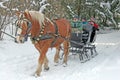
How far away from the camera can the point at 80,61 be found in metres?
9.70

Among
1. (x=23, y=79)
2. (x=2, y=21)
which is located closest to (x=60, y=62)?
(x=23, y=79)

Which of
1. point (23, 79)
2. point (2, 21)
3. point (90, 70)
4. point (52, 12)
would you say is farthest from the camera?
point (52, 12)

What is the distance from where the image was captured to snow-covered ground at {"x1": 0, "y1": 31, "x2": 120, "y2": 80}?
7457mm

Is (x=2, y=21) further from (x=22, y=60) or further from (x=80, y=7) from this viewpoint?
(x=80, y=7)

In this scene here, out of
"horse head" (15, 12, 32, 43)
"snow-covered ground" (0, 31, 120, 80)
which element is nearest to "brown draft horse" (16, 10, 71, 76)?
"horse head" (15, 12, 32, 43)

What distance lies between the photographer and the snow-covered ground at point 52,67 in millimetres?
7457

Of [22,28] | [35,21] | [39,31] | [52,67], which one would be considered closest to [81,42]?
[52,67]

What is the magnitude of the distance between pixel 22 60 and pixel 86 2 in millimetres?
9986

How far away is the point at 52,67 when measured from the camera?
8.77m

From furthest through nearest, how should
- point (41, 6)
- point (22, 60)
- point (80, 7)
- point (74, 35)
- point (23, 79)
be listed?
1. point (80, 7)
2. point (41, 6)
3. point (74, 35)
4. point (22, 60)
5. point (23, 79)

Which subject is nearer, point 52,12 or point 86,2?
point 52,12

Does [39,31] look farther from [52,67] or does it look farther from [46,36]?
[52,67]

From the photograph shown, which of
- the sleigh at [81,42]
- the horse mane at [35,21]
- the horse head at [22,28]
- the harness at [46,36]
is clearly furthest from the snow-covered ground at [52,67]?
the horse mane at [35,21]

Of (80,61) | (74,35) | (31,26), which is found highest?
(31,26)
